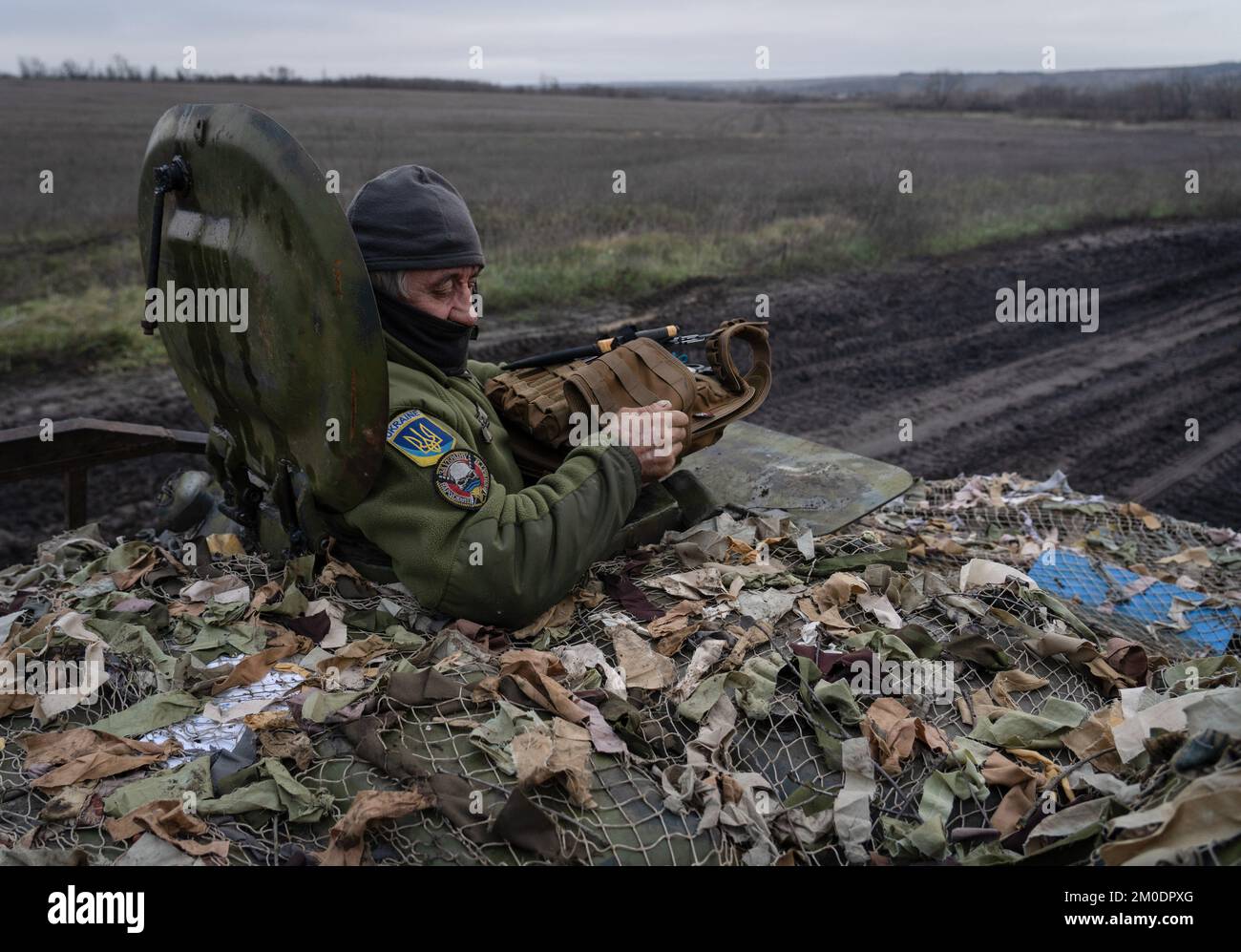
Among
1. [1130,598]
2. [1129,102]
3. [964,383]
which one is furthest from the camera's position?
[1129,102]

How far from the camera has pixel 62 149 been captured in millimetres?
26969

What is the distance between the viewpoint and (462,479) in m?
3.18

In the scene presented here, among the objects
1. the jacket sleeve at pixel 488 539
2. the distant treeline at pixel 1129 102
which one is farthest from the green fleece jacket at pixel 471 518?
the distant treeline at pixel 1129 102

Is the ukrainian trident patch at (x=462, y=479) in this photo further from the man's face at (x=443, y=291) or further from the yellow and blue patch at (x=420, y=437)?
the man's face at (x=443, y=291)

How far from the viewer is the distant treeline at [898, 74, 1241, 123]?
167 feet

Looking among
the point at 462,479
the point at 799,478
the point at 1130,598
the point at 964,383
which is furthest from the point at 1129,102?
the point at 462,479

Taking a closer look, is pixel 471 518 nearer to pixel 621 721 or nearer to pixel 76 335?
pixel 621 721

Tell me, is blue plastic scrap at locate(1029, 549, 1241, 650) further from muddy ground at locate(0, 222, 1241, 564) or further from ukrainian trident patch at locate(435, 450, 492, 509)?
muddy ground at locate(0, 222, 1241, 564)

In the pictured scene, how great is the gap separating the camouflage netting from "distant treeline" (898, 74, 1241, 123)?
178 feet

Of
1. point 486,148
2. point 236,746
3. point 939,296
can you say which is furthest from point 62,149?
point 236,746

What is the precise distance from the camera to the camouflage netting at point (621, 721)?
8.14 feet

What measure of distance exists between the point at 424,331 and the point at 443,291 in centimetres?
15
